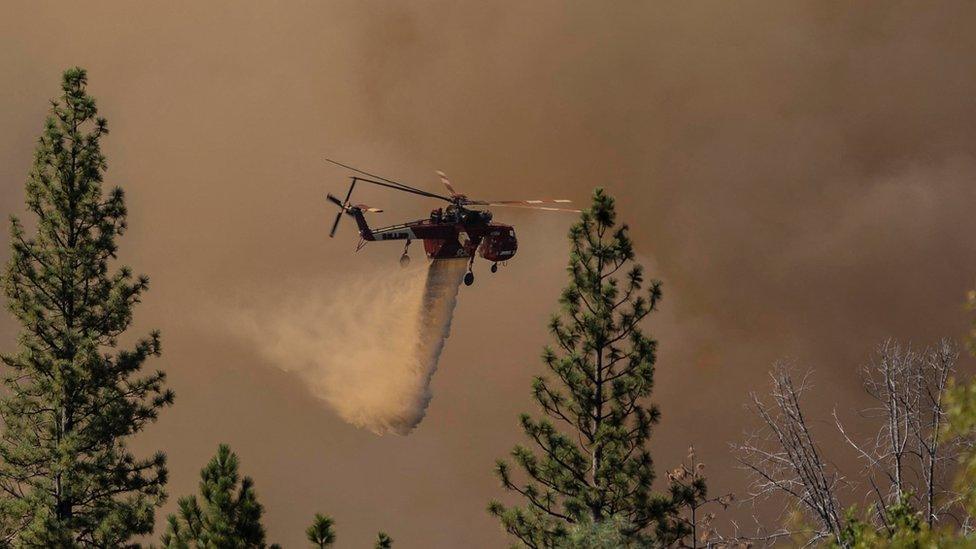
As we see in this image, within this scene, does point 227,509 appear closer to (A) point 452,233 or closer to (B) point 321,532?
(B) point 321,532

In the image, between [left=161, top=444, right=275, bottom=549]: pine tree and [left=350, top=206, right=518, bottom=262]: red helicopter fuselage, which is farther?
[left=350, top=206, right=518, bottom=262]: red helicopter fuselage

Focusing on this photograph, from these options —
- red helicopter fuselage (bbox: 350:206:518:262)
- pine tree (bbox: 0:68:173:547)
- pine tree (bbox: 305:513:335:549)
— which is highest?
red helicopter fuselage (bbox: 350:206:518:262)

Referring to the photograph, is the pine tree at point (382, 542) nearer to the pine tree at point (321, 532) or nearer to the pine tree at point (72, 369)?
the pine tree at point (321, 532)

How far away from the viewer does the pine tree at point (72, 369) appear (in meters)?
39.3

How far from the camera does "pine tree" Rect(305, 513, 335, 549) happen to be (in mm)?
27516

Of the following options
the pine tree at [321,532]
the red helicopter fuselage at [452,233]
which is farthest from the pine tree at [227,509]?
the red helicopter fuselage at [452,233]

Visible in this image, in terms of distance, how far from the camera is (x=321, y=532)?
27688 millimetres

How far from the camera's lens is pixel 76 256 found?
136ft

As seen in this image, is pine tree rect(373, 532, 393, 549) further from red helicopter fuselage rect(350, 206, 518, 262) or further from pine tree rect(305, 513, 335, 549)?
red helicopter fuselage rect(350, 206, 518, 262)

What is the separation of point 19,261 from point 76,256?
190 centimetres

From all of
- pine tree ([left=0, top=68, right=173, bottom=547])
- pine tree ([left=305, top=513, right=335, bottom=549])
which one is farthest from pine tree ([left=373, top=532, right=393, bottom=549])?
pine tree ([left=0, top=68, right=173, bottom=547])

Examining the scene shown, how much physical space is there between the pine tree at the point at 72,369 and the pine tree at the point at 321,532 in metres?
14.0

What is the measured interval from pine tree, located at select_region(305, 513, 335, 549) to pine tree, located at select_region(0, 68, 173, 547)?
14.0 meters

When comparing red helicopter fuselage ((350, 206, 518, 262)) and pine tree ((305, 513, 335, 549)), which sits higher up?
red helicopter fuselage ((350, 206, 518, 262))
